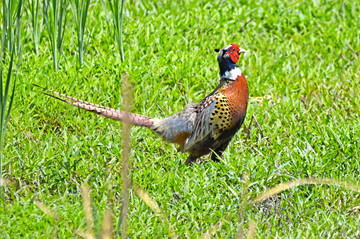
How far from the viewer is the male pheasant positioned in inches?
161

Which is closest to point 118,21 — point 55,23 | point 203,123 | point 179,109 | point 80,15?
point 80,15

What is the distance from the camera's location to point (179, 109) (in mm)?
4926

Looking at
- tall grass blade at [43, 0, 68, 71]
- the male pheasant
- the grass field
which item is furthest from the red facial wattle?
tall grass blade at [43, 0, 68, 71]

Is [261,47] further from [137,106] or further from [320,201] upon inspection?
[320,201]

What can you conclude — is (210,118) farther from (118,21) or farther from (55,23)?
(55,23)

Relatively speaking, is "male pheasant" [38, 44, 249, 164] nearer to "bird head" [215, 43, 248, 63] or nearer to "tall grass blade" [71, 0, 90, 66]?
"bird head" [215, 43, 248, 63]

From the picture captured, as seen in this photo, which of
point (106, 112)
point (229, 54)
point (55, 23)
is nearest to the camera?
point (106, 112)

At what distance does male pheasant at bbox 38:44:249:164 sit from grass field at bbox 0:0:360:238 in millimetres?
138

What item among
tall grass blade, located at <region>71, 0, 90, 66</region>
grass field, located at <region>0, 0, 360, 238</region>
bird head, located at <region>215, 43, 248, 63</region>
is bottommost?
grass field, located at <region>0, 0, 360, 238</region>

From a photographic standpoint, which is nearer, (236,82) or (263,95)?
(236,82)

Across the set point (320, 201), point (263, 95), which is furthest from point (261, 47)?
point (320, 201)

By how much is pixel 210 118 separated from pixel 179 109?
0.83 metres

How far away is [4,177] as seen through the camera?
12.7ft

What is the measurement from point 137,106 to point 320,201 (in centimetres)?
182
